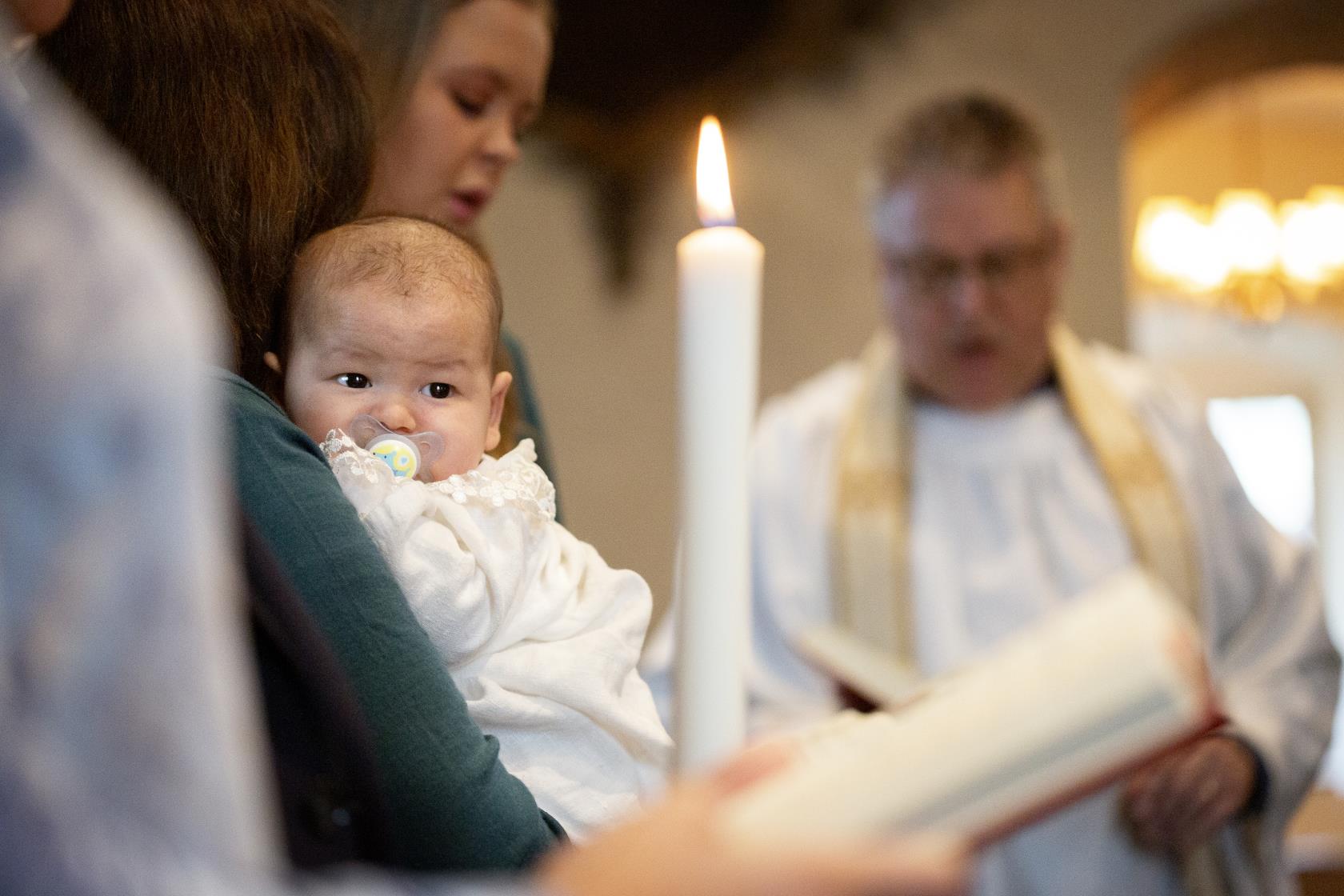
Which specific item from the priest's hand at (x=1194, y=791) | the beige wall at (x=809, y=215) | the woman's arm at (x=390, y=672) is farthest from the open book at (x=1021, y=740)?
the beige wall at (x=809, y=215)

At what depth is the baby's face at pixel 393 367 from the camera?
119 cm

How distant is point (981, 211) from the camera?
3607 millimetres

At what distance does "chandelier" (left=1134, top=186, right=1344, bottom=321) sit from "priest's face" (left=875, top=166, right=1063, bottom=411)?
5.55 meters

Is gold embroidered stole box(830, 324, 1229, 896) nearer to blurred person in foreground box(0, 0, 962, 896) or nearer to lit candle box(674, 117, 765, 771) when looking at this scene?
lit candle box(674, 117, 765, 771)

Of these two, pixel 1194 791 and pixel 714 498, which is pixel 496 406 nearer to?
pixel 714 498

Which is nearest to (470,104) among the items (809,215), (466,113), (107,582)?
(466,113)

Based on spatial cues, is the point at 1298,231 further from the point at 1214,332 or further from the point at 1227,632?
the point at 1227,632

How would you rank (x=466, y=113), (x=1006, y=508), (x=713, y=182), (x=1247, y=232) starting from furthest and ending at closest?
1. (x=1247, y=232)
2. (x=1006, y=508)
3. (x=466, y=113)
4. (x=713, y=182)

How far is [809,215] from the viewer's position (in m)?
5.12

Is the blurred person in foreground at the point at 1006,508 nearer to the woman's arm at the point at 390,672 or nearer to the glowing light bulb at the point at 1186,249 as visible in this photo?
the woman's arm at the point at 390,672

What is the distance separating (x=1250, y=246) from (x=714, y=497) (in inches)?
353

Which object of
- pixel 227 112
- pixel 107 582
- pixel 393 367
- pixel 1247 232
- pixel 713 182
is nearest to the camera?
pixel 107 582

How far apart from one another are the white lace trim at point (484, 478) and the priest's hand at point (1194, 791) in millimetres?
1980

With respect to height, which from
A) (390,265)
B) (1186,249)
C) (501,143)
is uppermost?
(501,143)
